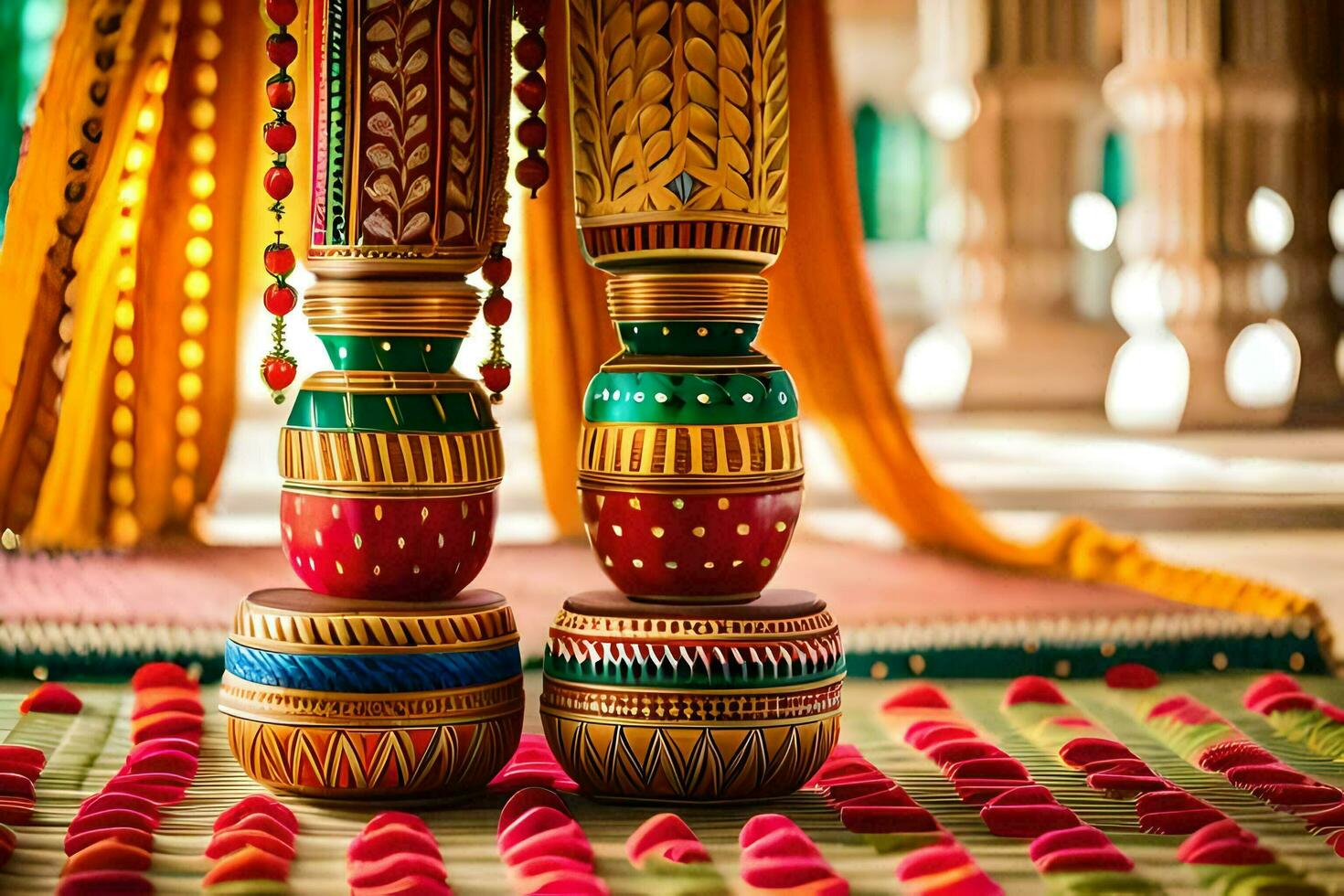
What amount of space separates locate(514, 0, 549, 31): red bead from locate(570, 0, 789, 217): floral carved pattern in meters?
0.09

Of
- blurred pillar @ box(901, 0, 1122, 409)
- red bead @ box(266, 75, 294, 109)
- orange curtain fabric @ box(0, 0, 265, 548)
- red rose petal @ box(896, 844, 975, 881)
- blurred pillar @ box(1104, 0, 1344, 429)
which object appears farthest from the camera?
blurred pillar @ box(901, 0, 1122, 409)

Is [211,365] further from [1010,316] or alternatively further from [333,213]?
[1010,316]

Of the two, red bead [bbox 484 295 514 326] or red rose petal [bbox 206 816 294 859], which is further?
red bead [bbox 484 295 514 326]

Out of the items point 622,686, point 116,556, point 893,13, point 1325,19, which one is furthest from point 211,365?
point 893,13

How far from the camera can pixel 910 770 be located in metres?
1.98

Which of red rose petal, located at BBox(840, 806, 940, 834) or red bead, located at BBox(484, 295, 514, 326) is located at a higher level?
red bead, located at BBox(484, 295, 514, 326)

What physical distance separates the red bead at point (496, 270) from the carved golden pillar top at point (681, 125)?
13 centimetres

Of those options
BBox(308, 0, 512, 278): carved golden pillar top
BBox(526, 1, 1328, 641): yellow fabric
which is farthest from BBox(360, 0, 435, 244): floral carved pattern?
BBox(526, 1, 1328, 641): yellow fabric

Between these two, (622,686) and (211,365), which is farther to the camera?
(211,365)

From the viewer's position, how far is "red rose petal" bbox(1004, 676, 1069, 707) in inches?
94.5

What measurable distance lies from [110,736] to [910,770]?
3.23 ft

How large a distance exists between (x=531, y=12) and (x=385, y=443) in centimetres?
52

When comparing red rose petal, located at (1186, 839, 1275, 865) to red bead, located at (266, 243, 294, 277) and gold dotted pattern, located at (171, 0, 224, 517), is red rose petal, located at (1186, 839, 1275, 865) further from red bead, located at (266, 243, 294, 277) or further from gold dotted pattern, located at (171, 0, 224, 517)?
gold dotted pattern, located at (171, 0, 224, 517)

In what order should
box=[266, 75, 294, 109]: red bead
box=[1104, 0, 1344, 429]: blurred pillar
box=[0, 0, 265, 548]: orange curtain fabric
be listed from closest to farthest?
box=[266, 75, 294, 109]: red bead
box=[0, 0, 265, 548]: orange curtain fabric
box=[1104, 0, 1344, 429]: blurred pillar
